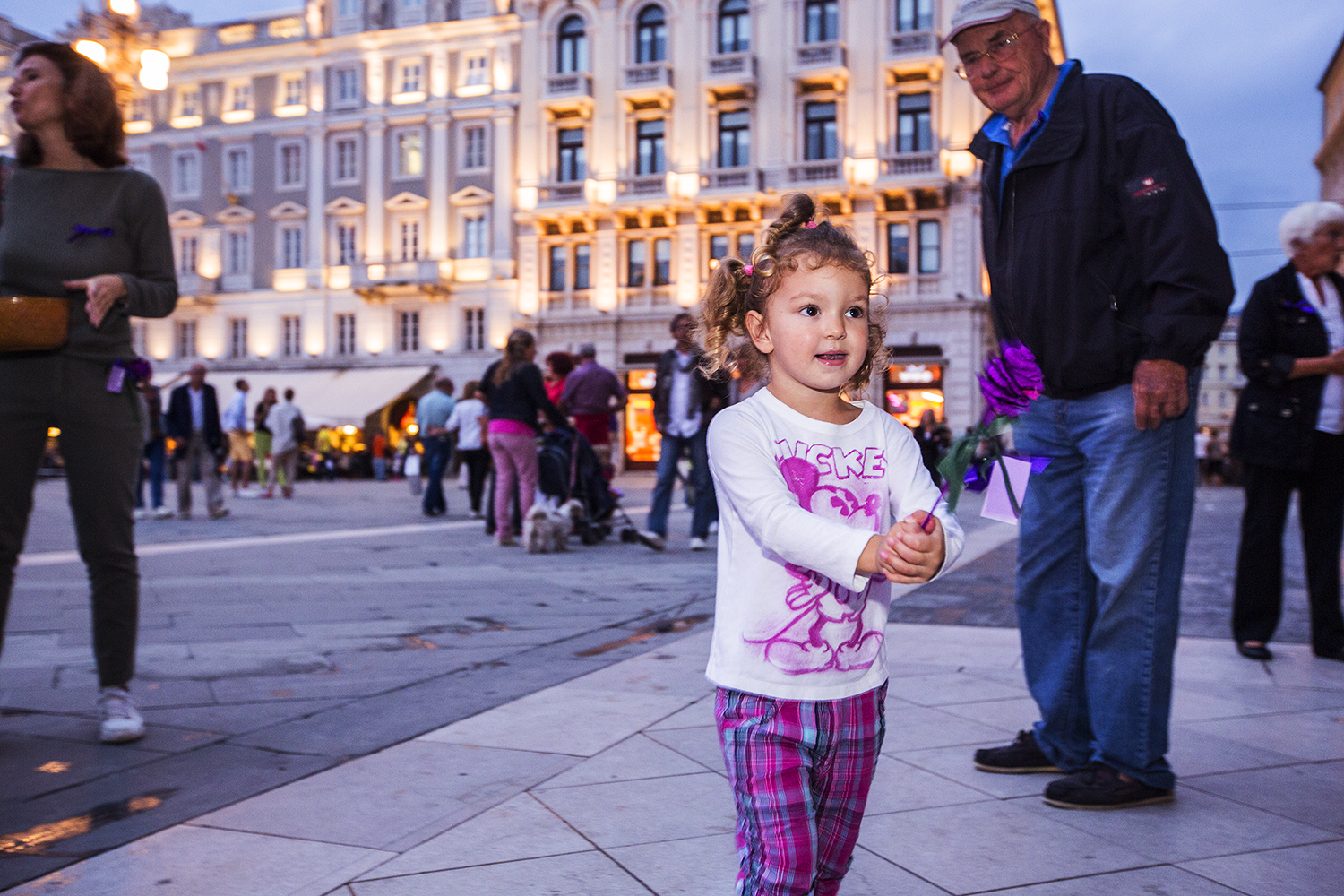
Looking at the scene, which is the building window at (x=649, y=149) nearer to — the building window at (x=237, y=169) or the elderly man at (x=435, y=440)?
the building window at (x=237, y=169)

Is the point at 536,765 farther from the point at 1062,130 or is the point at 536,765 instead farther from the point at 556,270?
the point at 556,270

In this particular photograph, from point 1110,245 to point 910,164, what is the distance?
25.2 meters

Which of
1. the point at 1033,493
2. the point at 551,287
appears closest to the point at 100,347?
the point at 1033,493

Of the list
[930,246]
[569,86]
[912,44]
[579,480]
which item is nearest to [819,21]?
[912,44]

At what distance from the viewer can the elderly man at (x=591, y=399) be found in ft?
30.8

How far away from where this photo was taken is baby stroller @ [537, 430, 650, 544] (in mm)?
8797

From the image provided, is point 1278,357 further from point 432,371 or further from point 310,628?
point 432,371

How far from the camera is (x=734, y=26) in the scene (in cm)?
2856

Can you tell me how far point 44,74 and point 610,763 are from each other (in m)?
2.42

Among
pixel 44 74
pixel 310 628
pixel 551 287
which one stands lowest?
pixel 310 628

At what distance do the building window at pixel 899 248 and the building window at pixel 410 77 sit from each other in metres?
14.7

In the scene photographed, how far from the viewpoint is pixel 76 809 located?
2.42 m

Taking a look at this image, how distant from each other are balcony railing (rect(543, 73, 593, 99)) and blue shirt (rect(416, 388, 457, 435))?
60.0 ft

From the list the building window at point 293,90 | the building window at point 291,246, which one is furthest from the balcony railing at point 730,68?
the building window at point 291,246
